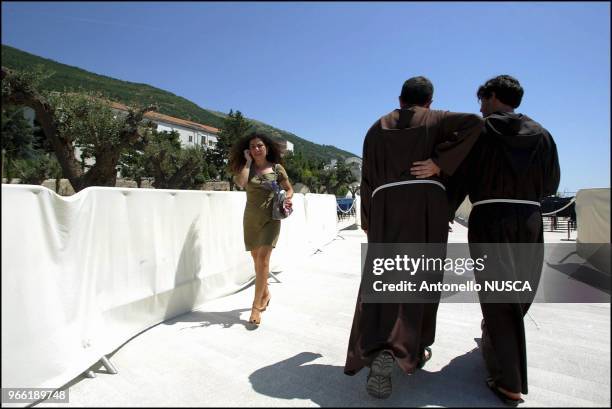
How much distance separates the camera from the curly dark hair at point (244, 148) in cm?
409

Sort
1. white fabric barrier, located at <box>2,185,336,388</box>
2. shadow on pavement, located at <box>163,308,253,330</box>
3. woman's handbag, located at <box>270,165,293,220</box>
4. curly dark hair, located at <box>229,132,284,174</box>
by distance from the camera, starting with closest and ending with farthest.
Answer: white fabric barrier, located at <box>2,185,336,388</box> → shadow on pavement, located at <box>163,308,253,330</box> → woman's handbag, located at <box>270,165,293,220</box> → curly dark hair, located at <box>229,132,284,174</box>

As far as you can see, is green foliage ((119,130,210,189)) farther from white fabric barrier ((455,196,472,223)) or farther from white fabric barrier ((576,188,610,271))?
white fabric barrier ((576,188,610,271))

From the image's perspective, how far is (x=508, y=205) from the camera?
2275 millimetres

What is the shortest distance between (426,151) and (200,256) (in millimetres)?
2735

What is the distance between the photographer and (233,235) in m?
4.77

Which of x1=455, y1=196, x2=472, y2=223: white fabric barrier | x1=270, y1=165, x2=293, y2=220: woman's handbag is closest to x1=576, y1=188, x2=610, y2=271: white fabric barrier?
x1=270, y1=165, x2=293, y2=220: woman's handbag

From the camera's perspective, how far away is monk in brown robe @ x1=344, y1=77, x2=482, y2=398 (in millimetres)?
2186

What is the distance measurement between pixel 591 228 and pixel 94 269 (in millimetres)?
6688

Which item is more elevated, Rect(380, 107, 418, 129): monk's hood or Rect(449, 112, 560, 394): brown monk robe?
Rect(380, 107, 418, 129): monk's hood

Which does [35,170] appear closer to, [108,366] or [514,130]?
[108,366]

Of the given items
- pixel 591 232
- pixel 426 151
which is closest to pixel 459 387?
pixel 426 151

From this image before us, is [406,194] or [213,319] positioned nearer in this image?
[406,194]

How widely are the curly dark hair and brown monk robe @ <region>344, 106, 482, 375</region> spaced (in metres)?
1.93

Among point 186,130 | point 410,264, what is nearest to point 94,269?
point 410,264
